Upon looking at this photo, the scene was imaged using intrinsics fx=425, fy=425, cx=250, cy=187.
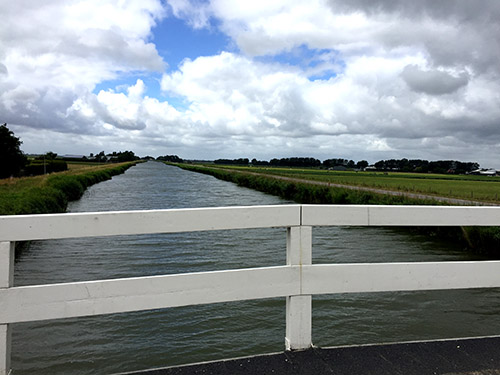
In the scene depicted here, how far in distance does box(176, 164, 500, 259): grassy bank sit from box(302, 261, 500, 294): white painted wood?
35.8 feet

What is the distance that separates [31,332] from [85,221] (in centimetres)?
477

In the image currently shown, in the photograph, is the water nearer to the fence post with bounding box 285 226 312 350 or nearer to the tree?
the fence post with bounding box 285 226 312 350

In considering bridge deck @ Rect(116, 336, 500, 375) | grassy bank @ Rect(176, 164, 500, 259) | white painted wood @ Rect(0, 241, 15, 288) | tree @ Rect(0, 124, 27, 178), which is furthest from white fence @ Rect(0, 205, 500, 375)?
tree @ Rect(0, 124, 27, 178)

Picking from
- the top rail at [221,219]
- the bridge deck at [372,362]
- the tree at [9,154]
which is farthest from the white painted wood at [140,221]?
the tree at [9,154]

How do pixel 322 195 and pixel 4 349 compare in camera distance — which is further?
pixel 322 195

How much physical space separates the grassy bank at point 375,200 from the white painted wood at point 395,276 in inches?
430

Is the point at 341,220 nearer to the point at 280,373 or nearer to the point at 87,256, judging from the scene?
the point at 280,373

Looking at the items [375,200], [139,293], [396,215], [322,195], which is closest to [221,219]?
[139,293]

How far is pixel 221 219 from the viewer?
9.18ft

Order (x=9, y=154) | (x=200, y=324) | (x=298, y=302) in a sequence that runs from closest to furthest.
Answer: (x=298, y=302)
(x=200, y=324)
(x=9, y=154)

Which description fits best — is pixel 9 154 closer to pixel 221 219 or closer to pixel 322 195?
pixel 322 195

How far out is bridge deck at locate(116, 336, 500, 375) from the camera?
270 cm

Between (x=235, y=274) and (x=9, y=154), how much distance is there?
172ft

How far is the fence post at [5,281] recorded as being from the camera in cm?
245
